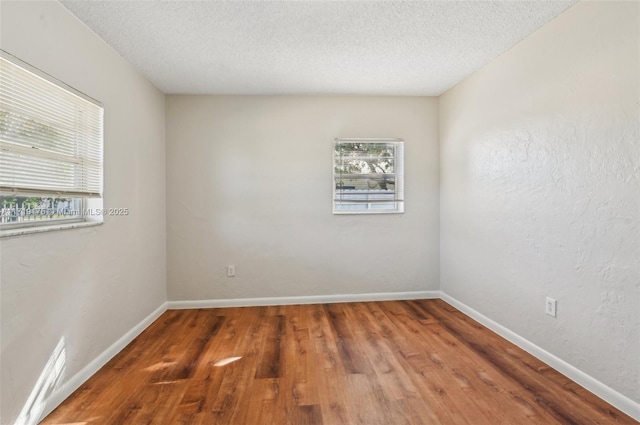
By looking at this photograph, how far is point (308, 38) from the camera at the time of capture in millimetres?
2289

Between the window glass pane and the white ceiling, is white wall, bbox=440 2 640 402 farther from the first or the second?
the window glass pane

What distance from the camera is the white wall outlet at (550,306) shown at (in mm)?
2145

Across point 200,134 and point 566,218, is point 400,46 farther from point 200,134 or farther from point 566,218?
point 200,134

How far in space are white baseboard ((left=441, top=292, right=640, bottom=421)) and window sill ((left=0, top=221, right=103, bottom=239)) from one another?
10.7 feet

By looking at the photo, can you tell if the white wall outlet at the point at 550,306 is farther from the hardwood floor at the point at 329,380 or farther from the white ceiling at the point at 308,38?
the white ceiling at the point at 308,38

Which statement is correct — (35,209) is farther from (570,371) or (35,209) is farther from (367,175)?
(570,371)

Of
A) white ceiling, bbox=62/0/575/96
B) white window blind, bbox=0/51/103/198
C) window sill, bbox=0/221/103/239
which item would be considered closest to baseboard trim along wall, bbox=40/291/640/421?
window sill, bbox=0/221/103/239

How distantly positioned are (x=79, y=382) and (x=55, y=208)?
3.65ft

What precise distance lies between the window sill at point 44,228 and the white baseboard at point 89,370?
92 centimetres

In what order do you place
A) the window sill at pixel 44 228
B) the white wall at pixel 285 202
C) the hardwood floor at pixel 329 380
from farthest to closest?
the white wall at pixel 285 202 → the hardwood floor at pixel 329 380 → the window sill at pixel 44 228

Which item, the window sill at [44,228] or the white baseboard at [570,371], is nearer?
the window sill at [44,228]

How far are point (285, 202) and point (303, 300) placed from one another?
1.14 metres

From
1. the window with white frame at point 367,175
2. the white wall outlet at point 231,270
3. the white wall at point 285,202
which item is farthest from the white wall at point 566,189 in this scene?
the white wall outlet at point 231,270

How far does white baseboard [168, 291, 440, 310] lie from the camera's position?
3449 mm
